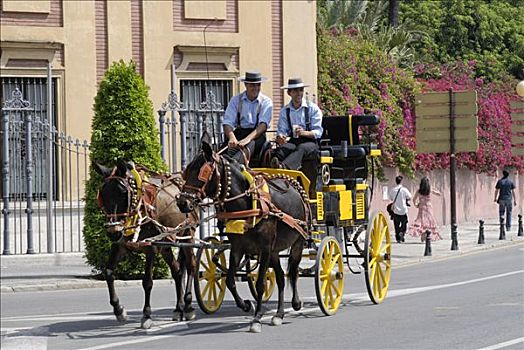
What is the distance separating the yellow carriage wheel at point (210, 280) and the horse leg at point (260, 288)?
1.30 m

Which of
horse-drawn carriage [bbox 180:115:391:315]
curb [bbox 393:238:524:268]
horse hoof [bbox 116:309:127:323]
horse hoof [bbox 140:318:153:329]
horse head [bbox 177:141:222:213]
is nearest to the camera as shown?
horse head [bbox 177:141:222:213]

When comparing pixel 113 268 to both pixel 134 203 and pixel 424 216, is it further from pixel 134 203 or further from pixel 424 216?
pixel 424 216

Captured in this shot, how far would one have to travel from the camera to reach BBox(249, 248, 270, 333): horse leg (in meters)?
13.7

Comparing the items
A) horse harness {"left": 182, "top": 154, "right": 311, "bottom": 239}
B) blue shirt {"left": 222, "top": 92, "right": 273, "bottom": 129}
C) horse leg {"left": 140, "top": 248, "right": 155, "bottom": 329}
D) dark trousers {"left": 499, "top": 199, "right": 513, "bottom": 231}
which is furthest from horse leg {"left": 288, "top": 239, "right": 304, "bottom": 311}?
dark trousers {"left": 499, "top": 199, "right": 513, "bottom": 231}

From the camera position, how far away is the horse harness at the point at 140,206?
14.2 meters

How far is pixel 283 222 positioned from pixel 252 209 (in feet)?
2.40

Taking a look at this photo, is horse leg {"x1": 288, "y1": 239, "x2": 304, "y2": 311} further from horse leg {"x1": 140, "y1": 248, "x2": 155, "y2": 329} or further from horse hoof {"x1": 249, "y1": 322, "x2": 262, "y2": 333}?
horse leg {"x1": 140, "y1": 248, "x2": 155, "y2": 329}

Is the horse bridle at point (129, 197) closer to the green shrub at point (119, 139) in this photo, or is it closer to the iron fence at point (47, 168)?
the green shrub at point (119, 139)

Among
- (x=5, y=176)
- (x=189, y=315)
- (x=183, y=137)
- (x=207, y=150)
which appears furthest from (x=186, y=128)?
(x=207, y=150)

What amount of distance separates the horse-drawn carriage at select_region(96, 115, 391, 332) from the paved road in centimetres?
35

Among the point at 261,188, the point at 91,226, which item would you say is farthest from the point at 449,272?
the point at 261,188

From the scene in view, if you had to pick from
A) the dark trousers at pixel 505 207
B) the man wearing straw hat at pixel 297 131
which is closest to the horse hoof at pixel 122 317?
the man wearing straw hat at pixel 297 131

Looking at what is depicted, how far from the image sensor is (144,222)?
14.4 meters

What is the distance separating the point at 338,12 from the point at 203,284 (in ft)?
108
